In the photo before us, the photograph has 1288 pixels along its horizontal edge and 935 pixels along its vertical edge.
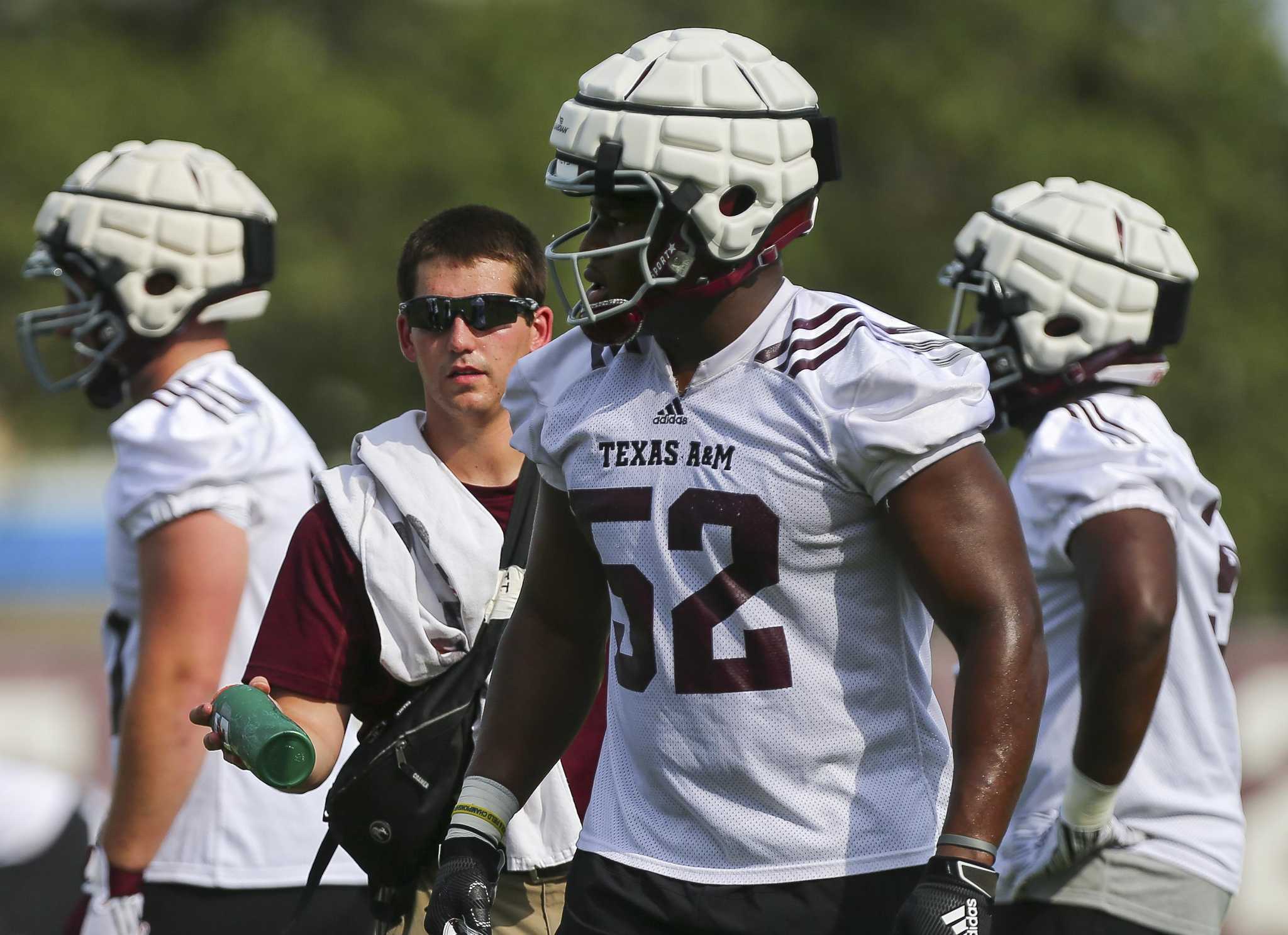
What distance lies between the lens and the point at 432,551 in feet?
12.1

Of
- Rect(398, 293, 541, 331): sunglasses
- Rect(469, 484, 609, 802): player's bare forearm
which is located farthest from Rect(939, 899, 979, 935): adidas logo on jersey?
Rect(398, 293, 541, 331): sunglasses

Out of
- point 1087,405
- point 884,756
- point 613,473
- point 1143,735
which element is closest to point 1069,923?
point 1143,735

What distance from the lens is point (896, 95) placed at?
941 inches

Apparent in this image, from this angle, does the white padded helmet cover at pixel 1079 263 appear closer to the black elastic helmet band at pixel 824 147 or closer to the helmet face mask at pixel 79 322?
the black elastic helmet band at pixel 824 147

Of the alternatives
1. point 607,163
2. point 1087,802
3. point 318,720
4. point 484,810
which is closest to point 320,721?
point 318,720

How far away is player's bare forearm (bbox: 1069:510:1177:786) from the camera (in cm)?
421

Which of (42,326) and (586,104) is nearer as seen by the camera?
(586,104)

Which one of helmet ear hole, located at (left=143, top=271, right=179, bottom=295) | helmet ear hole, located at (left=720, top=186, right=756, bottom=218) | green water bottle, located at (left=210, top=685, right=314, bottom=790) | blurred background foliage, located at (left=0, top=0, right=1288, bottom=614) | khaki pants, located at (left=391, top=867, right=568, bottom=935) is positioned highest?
helmet ear hole, located at (left=720, top=186, right=756, bottom=218)

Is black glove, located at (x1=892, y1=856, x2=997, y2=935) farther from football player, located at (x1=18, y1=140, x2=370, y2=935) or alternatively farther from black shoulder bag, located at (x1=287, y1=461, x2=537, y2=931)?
football player, located at (x1=18, y1=140, x2=370, y2=935)

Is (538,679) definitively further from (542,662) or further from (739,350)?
(739,350)

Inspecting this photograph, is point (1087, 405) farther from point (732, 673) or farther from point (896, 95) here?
point (896, 95)

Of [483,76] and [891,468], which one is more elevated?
[891,468]

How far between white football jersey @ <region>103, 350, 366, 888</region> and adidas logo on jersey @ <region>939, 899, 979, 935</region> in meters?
1.88

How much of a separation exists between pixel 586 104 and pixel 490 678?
1.05 m
